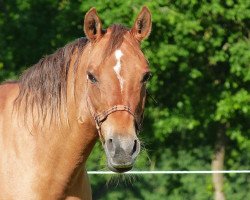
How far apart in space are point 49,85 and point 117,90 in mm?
579

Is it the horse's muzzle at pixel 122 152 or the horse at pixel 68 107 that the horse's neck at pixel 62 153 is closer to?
the horse at pixel 68 107

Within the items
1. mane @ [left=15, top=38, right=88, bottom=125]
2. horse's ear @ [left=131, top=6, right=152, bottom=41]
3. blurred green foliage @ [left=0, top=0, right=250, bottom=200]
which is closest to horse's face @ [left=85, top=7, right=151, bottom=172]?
horse's ear @ [left=131, top=6, right=152, bottom=41]

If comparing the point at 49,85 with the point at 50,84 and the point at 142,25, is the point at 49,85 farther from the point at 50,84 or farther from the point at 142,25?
the point at 142,25

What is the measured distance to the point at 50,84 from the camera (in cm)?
429

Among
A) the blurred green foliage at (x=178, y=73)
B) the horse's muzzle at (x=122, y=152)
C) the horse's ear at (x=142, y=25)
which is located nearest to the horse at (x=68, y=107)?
the horse's ear at (x=142, y=25)

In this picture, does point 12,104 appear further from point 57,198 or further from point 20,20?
point 20,20

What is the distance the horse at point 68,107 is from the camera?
394 cm

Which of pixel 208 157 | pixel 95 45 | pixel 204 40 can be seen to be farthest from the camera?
pixel 208 157

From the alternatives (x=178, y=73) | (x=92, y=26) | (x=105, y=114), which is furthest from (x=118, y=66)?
(x=178, y=73)

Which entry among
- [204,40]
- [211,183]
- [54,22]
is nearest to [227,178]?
[211,183]

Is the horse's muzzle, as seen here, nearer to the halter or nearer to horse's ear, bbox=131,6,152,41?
the halter

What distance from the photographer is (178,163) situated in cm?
987

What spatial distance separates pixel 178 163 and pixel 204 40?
1.71 meters

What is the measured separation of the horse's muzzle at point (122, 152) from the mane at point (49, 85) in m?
0.64
